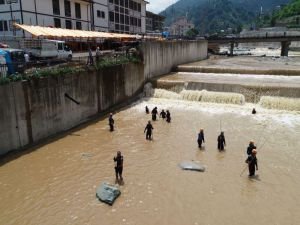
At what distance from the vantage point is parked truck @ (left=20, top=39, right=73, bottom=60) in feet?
83.3

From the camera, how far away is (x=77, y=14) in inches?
1588

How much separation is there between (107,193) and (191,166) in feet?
15.0

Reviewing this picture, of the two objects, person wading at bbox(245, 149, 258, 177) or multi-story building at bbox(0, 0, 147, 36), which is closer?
person wading at bbox(245, 149, 258, 177)

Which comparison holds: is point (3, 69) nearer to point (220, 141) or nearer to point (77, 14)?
point (220, 141)

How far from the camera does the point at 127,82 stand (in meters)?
27.2

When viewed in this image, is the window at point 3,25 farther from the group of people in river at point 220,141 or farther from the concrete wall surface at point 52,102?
the group of people in river at point 220,141

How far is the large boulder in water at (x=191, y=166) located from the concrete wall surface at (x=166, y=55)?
1769 cm

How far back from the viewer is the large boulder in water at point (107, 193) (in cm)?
1117

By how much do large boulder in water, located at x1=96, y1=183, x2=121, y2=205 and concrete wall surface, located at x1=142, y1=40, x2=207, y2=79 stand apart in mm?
20330

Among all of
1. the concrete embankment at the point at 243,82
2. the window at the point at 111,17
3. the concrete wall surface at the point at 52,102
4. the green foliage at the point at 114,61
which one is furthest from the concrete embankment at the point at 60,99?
the window at the point at 111,17

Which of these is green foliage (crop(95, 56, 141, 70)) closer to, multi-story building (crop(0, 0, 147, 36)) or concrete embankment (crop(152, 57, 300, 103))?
concrete embankment (crop(152, 57, 300, 103))

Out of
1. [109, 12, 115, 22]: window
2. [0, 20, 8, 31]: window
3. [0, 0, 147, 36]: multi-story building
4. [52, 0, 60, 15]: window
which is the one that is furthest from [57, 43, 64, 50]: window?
[109, 12, 115, 22]: window

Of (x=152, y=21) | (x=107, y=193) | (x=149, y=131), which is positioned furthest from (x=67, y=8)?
(x=152, y=21)

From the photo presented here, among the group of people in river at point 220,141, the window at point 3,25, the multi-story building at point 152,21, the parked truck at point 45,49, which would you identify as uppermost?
the multi-story building at point 152,21
